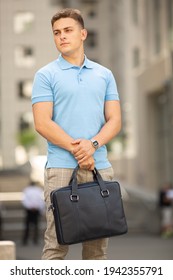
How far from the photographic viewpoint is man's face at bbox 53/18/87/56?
10.7 feet

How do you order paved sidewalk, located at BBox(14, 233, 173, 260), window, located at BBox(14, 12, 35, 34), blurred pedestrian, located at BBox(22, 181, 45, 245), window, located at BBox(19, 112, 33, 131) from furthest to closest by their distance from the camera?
window, located at BBox(14, 12, 35, 34) → window, located at BBox(19, 112, 33, 131) → blurred pedestrian, located at BBox(22, 181, 45, 245) → paved sidewalk, located at BBox(14, 233, 173, 260)

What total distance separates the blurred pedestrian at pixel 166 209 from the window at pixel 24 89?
42468mm

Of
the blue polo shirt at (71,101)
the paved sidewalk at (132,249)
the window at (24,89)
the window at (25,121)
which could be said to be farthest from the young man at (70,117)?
the window at (24,89)

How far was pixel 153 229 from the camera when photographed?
2086 centimetres

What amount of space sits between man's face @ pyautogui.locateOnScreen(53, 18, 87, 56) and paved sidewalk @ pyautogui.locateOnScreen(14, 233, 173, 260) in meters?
8.82

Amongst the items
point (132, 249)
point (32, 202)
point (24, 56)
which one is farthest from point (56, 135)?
point (24, 56)

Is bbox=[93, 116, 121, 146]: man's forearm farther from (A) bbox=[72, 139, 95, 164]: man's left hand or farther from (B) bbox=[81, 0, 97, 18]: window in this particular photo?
(B) bbox=[81, 0, 97, 18]: window

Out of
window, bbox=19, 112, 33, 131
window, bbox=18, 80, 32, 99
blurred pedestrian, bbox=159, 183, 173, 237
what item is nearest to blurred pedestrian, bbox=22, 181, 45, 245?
blurred pedestrian, bbox=159, 183, 173, 237

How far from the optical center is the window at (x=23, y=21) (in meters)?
62.4

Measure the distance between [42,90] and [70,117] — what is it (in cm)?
15

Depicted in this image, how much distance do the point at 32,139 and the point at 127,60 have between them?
27.8 feet

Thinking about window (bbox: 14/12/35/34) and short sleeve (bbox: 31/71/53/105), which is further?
window (bbox: 14/12/35/34)
